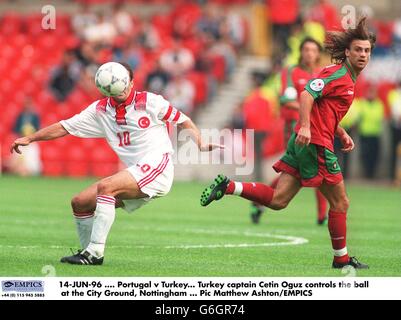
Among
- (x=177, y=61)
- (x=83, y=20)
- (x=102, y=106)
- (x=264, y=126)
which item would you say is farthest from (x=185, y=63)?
(x=102, y=106)

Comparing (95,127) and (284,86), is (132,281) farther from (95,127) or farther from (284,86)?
(284,86)

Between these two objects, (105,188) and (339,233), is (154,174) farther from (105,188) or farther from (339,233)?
(339,233)

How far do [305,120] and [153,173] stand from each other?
1.53 metres

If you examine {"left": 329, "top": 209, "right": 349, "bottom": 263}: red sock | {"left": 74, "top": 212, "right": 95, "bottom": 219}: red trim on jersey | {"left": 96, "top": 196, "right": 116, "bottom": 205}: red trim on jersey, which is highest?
{"left": 96, "top": 196, "right": 116, "bottom": 205}: red trim on jersey

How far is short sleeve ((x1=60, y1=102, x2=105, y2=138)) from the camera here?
34.4 feet

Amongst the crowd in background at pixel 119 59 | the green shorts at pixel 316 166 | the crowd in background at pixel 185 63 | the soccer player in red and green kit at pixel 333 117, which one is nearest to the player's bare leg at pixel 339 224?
the soccer player in red and green kit at pixel 333 117

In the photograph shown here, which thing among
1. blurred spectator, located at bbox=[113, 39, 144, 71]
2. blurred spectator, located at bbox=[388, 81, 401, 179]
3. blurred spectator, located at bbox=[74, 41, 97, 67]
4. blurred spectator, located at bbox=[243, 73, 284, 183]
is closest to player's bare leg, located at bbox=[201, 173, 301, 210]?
blurred spectator, located at bbox=[243, 73, 284, 183]

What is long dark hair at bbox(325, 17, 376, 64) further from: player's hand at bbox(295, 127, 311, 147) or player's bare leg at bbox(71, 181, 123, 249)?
player's bare leg at bbox(71, 181, 123, 249)

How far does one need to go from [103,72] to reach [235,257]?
2531 mm

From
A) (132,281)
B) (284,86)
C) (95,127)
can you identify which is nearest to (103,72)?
(95,127)

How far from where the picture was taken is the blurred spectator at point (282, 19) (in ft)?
96.0

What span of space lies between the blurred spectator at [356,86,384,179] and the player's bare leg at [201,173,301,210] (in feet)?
55.1

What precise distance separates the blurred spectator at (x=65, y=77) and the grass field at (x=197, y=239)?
908cm

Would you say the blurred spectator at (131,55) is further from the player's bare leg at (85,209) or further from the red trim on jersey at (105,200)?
the red trim on jersey at (105,200)
